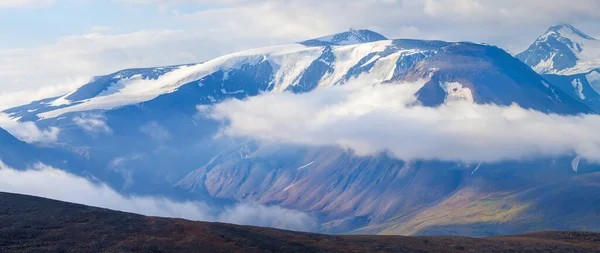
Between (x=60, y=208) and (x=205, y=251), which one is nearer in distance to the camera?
(x=205, y=251)

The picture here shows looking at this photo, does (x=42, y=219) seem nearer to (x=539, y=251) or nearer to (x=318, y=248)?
(x=318, y=248)

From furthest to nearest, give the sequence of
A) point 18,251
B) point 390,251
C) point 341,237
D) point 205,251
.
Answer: point 341,237 < point 390,251 < point 205,251 < point 18,251

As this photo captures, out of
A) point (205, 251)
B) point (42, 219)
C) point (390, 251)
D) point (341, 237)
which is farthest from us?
point (341, 237)

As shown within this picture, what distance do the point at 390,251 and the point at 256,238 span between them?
24.2 meters

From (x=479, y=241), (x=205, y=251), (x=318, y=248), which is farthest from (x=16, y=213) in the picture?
(x=479, y=241)

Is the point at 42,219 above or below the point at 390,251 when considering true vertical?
above

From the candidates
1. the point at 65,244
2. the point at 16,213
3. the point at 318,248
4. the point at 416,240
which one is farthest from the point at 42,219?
the point at 416,240

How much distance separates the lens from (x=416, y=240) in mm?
165750

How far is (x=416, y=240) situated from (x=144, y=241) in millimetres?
58138

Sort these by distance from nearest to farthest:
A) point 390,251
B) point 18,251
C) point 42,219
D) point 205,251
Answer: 1. point 18,251
2. point 205,251
3. point 42,219
4. point 390,251

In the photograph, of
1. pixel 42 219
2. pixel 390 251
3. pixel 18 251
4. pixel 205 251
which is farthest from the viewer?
pixel 390 251

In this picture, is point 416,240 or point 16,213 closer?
point 16,213

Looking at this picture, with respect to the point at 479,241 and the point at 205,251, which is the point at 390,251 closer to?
the point at 479,241

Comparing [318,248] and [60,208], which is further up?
[60,208]
